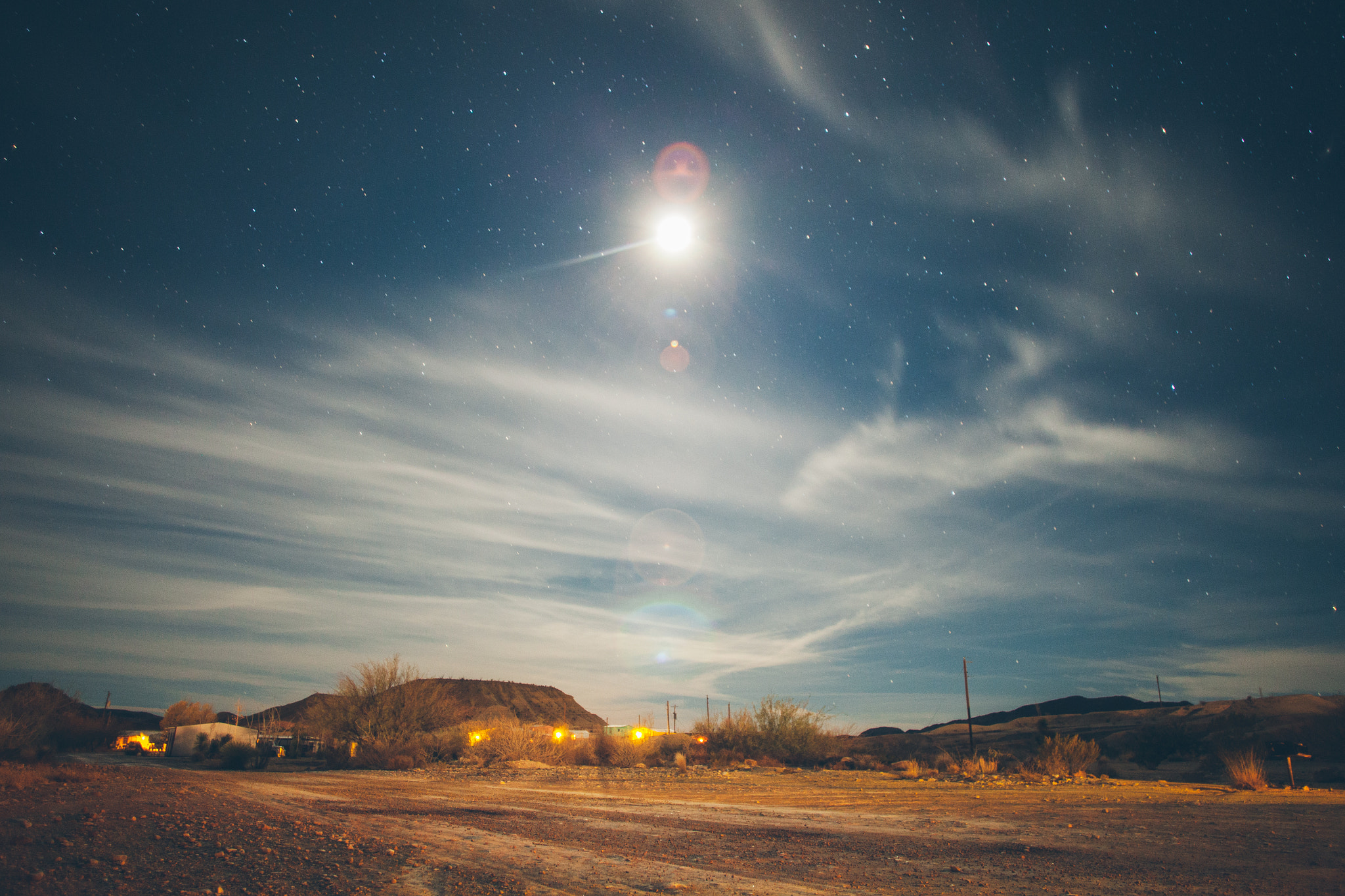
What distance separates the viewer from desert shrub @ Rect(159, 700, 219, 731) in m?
87.0

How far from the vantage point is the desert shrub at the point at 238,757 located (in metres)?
39.7

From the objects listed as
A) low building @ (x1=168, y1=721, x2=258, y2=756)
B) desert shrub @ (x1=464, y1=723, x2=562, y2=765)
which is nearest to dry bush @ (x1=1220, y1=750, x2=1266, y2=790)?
desert shrub @ (x1=464, y1=723, x2=562, y2=765)

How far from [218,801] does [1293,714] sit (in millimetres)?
81073

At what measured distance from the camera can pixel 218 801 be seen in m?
14.3

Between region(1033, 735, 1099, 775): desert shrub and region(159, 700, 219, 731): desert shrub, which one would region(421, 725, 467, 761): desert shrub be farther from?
region(159, 700, 219, 731): desert shrub

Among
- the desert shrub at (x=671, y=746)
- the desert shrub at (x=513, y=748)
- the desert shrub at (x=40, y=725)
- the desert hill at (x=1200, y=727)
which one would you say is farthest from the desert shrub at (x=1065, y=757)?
the desert shrub at (x=40, y=725)

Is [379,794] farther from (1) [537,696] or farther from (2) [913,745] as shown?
(1) [537,696]

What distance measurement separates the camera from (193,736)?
204ft

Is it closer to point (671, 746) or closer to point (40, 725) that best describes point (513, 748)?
point (671, 746)

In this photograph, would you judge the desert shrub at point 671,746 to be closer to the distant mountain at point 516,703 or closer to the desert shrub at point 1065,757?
the desert shrub at point 1065,757

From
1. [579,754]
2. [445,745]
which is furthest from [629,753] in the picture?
[445,745]

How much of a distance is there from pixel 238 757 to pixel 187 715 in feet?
203

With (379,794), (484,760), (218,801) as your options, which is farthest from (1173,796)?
(484,760)

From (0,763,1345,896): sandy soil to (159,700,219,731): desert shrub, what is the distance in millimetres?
85010
